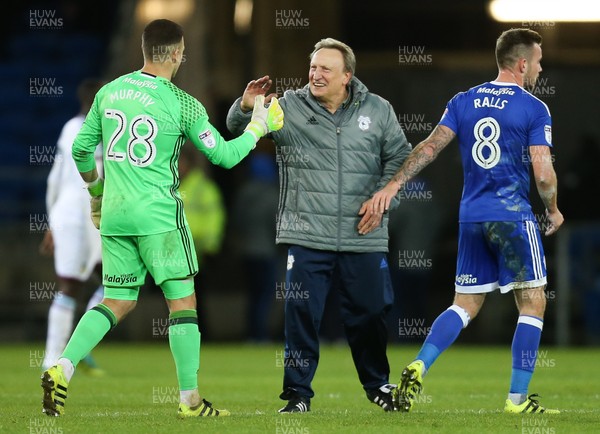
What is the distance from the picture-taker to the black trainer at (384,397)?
335 inches

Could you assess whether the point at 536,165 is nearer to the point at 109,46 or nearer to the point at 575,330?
the point at 575,330

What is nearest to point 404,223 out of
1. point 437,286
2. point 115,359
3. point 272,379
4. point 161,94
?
point 437,286

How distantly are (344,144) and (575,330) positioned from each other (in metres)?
9.65

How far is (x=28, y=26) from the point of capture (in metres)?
25.0

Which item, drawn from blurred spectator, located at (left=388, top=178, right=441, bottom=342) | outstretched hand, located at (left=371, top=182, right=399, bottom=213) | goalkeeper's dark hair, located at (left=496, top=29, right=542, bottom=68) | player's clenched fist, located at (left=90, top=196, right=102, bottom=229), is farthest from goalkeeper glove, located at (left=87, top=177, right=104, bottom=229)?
blurred spectator, located at (left=388, top=178, right=441, bottom=342)

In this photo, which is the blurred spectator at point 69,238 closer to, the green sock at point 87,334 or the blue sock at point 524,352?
the green sock at point 87,334

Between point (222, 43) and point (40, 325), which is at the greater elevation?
point (222, 43)

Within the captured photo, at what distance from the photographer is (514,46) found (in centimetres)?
844

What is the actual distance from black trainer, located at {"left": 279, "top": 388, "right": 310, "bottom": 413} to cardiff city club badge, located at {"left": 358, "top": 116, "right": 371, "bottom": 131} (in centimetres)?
175

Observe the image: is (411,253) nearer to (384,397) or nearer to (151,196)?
(384,397)

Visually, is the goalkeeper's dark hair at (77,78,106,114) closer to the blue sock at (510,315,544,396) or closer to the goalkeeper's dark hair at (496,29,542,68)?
the goalkeeper's dark hair at (496,29,542,68)

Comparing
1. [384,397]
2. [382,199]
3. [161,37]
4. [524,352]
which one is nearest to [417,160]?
[382,199]

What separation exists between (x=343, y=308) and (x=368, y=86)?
11.5 meters

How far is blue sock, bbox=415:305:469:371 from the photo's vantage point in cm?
825
